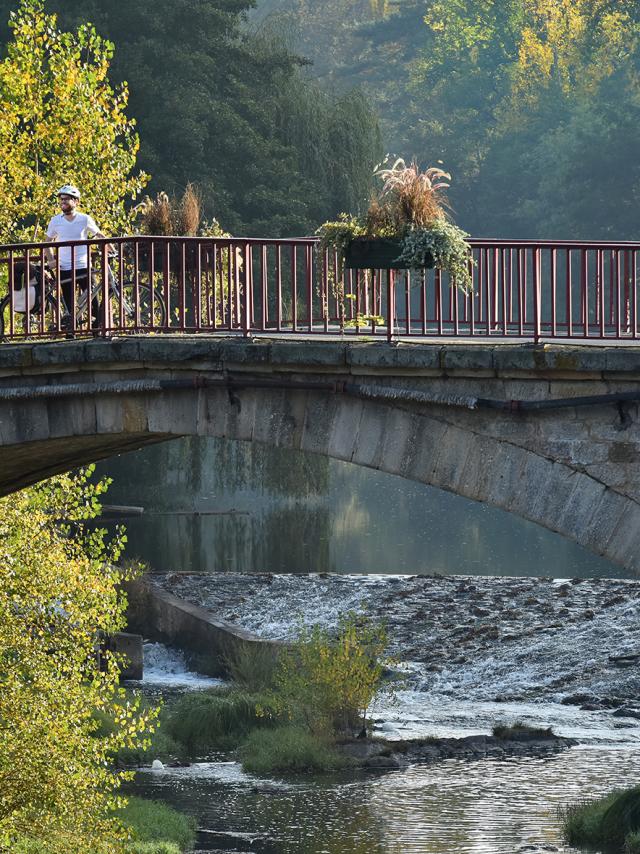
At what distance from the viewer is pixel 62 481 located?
20156 mm

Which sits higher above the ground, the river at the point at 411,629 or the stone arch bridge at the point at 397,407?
the stone arch bridge at the point at 397,407

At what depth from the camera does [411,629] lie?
28.4m

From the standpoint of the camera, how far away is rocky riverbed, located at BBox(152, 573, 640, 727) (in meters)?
24.8

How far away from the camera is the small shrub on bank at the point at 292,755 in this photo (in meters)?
20.5

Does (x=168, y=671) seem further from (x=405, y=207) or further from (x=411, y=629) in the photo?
(x=405, y=207)

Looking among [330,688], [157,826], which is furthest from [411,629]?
[157,826]

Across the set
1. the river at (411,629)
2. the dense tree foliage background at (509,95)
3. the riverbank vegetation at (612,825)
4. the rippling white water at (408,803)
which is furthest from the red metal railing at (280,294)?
the dense tree foliage background at (509,95)

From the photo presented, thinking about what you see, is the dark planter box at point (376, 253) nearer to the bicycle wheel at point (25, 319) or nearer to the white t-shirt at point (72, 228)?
the bicycle wheel at point (25, 319)

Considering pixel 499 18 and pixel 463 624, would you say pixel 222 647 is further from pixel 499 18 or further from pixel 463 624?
pixel 499 18

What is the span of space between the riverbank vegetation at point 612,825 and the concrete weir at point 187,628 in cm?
855

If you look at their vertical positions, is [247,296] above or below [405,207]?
below

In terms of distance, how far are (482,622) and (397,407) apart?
15.7 metres

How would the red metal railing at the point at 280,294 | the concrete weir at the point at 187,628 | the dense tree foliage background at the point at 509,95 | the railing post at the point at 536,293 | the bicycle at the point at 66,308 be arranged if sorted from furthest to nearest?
the dense tree foliage background at the point at 509,95, the concrete weir at the point at 187,628, the bicycle at the point at 66,308, the red metal railing at the point at 280,294, the railing post at the point at 536,293

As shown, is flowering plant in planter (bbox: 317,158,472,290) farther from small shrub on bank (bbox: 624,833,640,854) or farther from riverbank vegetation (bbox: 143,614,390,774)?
riverbank vegetation (bbox: 143,614,390,774)
